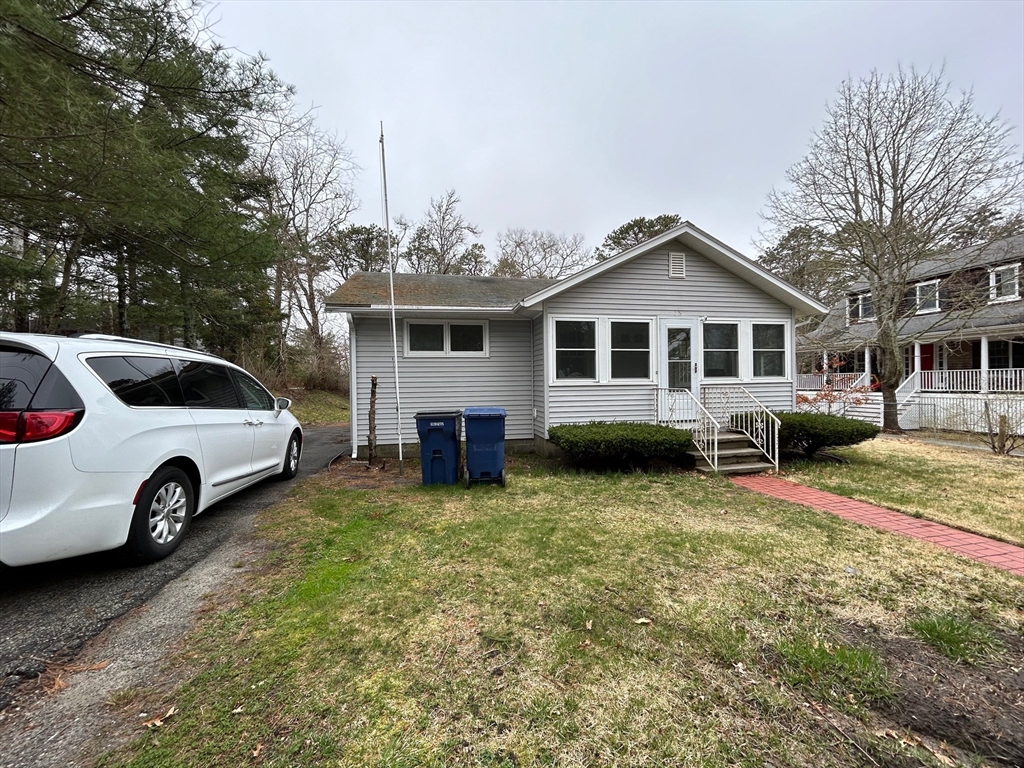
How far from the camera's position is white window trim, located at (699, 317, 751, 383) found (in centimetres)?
865

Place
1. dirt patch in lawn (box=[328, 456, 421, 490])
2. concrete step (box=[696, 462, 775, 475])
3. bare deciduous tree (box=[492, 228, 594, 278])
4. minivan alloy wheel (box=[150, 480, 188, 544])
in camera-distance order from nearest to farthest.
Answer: minivan alloy wheel (box=[150, 480, 188, 544])
dirt patch in lawn (box=[328, 456, 421, 490])
concrete step (box=[696, 462, 775, 475])
bare deciduous tree (box=[492, 228, 594, 278])

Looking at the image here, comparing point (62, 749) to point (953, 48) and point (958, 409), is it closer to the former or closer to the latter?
point (958, 409)

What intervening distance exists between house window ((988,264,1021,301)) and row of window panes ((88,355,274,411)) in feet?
58.9

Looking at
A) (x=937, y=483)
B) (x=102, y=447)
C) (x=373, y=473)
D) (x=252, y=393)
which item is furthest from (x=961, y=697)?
(x=373, y=473)

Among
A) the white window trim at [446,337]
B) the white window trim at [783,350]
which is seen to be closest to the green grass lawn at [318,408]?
the white window trim at [446,337]

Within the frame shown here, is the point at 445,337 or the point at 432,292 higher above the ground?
the point at 432,292

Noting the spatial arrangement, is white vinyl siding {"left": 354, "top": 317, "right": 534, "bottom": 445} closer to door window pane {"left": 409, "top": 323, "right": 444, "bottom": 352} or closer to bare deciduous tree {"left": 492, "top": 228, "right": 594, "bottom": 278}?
door window pane {"left": 409, "top": 323, "right": 444, "bottom": 352}

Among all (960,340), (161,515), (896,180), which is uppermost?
(896,180)

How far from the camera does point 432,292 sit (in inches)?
364

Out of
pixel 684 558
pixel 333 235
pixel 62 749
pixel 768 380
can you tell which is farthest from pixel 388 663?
pixel 333 235

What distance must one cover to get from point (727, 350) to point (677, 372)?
123 cm

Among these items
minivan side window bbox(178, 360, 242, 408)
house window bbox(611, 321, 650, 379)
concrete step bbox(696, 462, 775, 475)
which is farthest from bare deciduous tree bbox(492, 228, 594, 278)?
minivan side window bbox(178, 360, 242, 408)

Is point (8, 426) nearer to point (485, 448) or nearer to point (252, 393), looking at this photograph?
point (252, 393)

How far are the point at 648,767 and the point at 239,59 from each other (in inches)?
333
